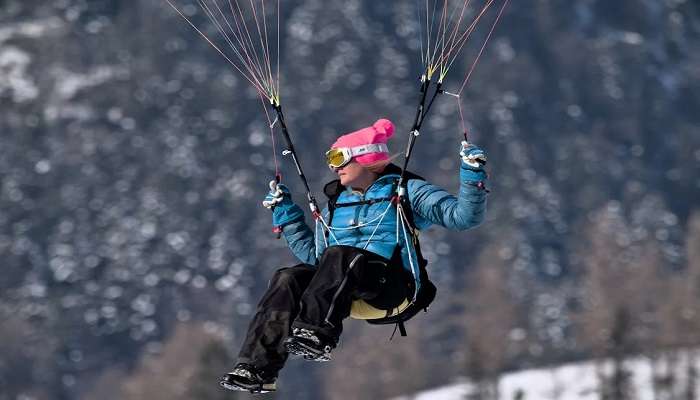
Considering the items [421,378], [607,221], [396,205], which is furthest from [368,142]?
[607,221]

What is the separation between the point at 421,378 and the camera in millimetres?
96812

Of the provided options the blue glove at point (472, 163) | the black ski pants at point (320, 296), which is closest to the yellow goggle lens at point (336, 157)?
the black ski pants at point (320, 296)

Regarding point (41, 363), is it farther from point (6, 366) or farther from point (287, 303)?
point (287, 303)

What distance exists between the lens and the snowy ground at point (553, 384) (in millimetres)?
86875

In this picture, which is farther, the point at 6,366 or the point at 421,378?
the point at 6,366

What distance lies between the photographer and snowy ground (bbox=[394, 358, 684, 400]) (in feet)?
285

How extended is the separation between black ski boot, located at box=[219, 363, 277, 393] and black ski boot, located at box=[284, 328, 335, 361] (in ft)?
1.16

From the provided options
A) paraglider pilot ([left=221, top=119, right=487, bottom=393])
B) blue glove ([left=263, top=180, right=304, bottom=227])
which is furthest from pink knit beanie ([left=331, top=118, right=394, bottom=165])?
blue glove ([left=263, top=180, right=304, bottom=227])

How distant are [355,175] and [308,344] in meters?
1.81

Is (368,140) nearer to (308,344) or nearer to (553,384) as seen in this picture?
(308,344)

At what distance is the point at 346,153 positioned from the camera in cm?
1247

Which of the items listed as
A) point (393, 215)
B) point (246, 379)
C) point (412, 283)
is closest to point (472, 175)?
point (393, 215)

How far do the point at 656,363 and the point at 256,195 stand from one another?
389 ft

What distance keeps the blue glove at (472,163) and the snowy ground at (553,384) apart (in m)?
72.2
